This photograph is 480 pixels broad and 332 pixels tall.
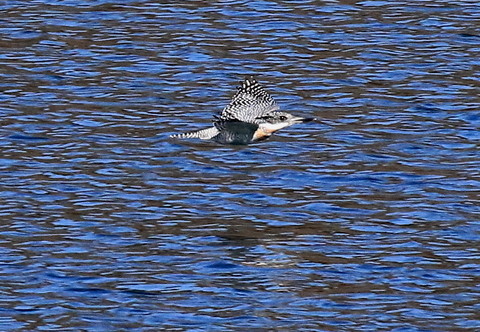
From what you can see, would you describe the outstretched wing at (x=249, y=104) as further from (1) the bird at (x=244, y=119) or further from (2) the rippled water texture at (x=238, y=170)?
(2) the rippled water texture at (x=238, y=170)

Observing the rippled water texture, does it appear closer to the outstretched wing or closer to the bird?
the bird

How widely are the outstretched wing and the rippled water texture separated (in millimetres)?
953

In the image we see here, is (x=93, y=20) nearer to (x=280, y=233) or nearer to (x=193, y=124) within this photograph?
(x=193, y=124)

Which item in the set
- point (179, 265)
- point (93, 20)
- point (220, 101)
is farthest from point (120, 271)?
point (93, 20)

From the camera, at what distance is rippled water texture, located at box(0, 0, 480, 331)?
37.6 ft

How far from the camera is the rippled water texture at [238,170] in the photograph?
11.5m

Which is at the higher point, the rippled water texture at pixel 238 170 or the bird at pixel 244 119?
the bird at pixel 244 119

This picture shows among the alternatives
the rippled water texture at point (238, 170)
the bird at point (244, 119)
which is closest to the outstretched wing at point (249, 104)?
the bird at point (244, 119)

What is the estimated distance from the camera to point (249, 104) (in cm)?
1413

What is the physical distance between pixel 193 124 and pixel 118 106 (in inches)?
50.2

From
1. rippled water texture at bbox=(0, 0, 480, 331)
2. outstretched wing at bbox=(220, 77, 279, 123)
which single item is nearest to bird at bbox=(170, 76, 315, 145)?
outstretched wing at bbox=(220, 77, 279, 123)

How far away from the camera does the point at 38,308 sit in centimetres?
1120

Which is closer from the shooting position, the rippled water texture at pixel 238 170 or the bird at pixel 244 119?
the rippled water texture at pixel 238 170

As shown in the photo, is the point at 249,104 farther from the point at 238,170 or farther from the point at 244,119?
the point at 238,170
